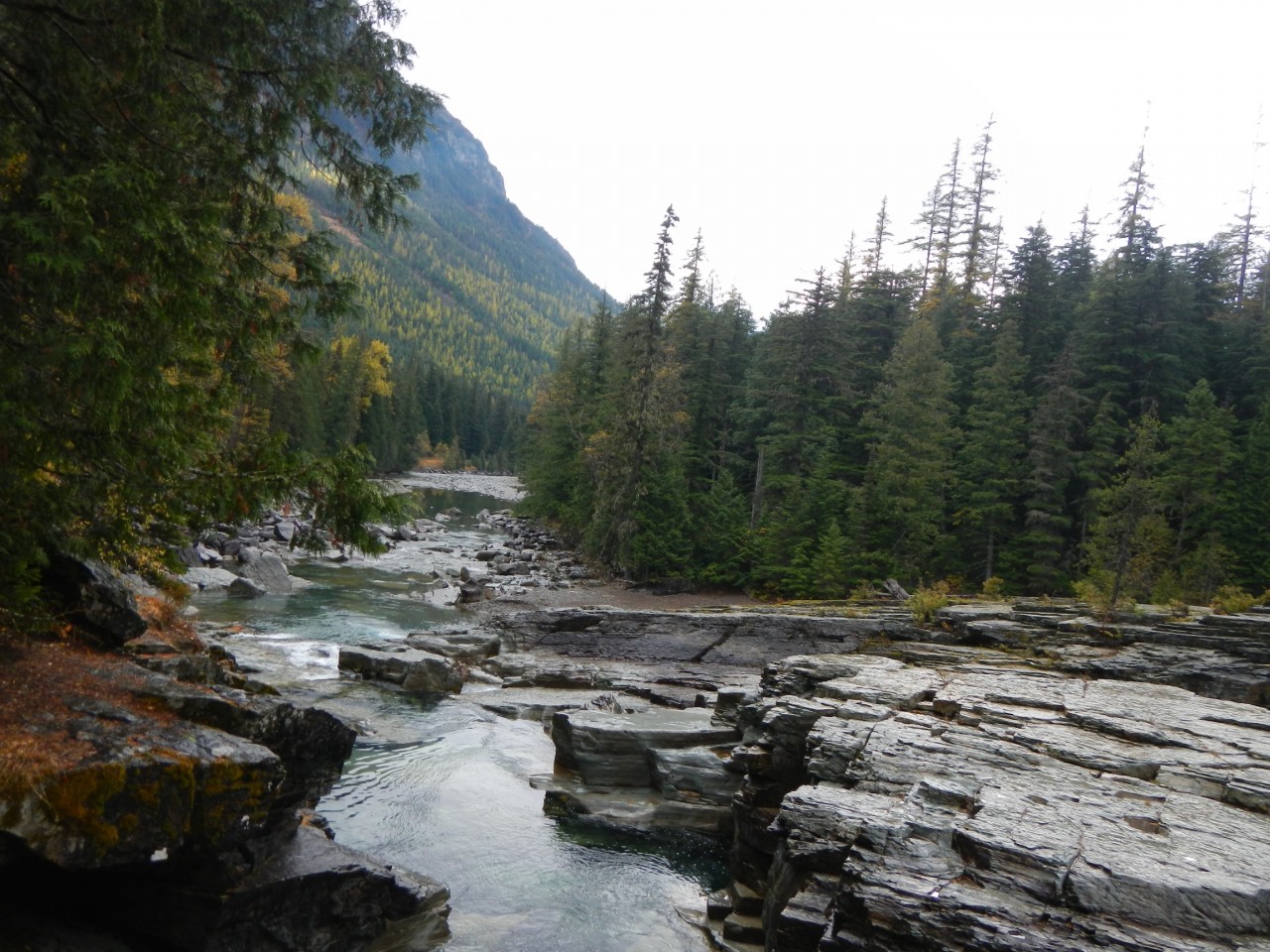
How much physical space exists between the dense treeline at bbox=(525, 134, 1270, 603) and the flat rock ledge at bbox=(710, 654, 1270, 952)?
12747 mm

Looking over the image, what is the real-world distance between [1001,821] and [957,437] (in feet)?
90.2

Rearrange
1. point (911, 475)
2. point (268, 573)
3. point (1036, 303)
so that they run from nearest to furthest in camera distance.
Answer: point (268, 573)
point (911, 475)
point (1036, 303)

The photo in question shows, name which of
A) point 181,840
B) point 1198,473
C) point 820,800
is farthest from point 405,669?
point 1198,473

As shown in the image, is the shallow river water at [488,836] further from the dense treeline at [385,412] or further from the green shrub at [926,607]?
the green shrub at [926,607]

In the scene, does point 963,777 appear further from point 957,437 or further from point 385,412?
point 385,412

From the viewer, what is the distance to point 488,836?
32.8 feet

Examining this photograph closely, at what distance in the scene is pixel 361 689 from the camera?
48.9ft

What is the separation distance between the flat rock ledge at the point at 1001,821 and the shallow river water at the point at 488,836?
45.9 inches

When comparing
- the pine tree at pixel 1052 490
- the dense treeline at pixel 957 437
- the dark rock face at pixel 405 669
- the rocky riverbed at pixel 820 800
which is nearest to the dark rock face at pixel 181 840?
the rocky riverbed at pixel 820 800

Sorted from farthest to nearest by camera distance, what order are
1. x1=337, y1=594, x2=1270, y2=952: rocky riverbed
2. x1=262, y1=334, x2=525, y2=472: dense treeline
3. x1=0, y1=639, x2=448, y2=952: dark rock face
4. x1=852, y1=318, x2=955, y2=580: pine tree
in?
x1=262, y1=334, x2=525, y2=472: dense treeline, x1=852, y1=318, x2=955, y2=580: pine tree, x1=337, y1=594, x2=1270, y2=952: rocky riverbed, x1=0, y1=639, x2=448, y2=952: dark rock face

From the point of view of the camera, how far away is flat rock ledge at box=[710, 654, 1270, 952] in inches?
192

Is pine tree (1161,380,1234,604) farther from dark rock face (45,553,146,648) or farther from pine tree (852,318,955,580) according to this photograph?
dark rock face (45,553,146,648)

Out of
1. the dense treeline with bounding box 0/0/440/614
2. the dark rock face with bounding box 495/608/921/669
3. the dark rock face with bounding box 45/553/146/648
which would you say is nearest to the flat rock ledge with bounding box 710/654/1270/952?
the dense treeline with bounding box 0/0/440/614

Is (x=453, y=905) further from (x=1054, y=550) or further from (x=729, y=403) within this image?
(x=729, y=403)
